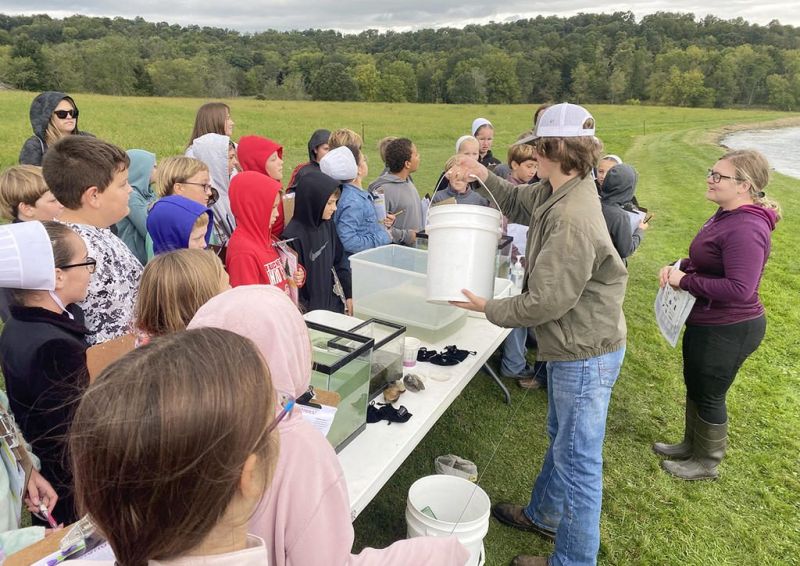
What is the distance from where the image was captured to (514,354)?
4625 mm

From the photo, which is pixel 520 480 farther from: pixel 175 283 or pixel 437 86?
pixel 437 86

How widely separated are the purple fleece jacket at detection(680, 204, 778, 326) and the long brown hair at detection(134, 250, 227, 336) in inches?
107

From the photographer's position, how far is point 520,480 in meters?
3.47

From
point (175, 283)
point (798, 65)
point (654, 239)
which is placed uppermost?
point (798, 65)

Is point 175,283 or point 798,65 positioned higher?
point 798,65

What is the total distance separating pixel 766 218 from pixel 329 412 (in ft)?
8.90

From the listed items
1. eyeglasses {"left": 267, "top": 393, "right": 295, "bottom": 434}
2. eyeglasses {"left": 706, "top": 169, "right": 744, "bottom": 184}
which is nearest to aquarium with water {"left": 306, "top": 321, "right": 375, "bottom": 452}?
eyeglasses {"left": 267, "top": 393, "right": 295, "bottom": 434}

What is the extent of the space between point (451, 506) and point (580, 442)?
26.9 inches

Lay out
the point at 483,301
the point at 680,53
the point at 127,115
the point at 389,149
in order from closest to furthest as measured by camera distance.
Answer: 1. the point at 483,301
2. the point at 389,149
3. the point at 127,115
4. the point at 680,53

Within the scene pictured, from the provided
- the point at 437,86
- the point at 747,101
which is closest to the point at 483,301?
the point at 437,86

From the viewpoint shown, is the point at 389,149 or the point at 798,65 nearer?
the point at 389,149

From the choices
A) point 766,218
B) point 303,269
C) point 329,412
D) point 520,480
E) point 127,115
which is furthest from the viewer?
point 127,115

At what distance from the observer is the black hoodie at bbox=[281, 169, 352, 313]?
3.64 metres

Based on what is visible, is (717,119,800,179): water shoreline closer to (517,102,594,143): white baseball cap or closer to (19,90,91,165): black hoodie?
(517,102,594,143): white baseball cap
